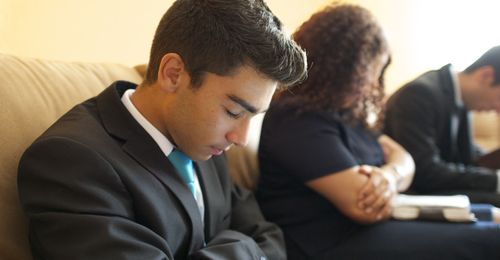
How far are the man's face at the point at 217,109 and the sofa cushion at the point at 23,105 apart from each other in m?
0.23

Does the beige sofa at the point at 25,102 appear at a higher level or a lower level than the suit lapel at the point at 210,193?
higher

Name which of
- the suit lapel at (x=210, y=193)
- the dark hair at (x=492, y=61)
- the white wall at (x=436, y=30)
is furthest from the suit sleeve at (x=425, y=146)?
Answer: the white wall at (x=436, y=30)

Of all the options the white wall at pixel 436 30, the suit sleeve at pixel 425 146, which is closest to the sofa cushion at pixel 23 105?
the suit sleeve at pixel 425 146

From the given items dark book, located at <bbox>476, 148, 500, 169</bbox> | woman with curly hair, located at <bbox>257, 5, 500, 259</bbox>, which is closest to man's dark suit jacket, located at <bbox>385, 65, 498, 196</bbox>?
dark book, located at <bbox>476, 148, 500, 169</bbox>

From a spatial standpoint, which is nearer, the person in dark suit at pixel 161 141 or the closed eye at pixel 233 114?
the person in dark suit at pixel 161 141

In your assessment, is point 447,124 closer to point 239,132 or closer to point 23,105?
point 239,132

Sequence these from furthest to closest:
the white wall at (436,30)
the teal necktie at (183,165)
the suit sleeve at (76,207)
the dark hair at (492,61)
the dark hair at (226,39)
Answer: the white wall at (436,30) < the dark hair at (492,61) < the teal necktie at (183,165) < the dark hair at (226,39) < the suit sleeve at (76,207)

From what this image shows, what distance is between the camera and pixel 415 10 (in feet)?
8.44

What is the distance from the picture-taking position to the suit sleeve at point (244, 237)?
0.82 meters

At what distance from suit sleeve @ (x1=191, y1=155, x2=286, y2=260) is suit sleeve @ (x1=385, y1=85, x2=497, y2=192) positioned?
0.74 meters

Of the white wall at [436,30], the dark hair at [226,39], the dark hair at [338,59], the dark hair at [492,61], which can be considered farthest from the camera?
the white wall at [436,30]

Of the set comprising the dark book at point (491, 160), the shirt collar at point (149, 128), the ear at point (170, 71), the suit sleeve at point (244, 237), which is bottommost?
the dark book at point (491, 160)

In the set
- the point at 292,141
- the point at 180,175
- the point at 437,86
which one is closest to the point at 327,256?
the point at 292,141

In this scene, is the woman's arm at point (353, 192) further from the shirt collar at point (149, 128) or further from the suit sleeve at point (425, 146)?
the suit sleeve at point (425, 146)
